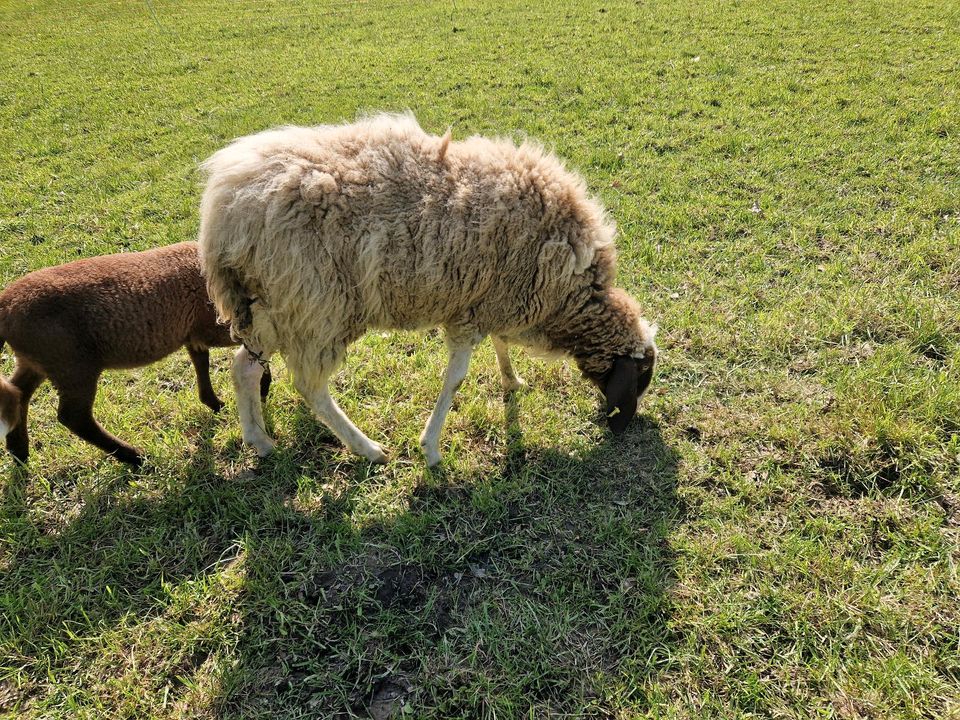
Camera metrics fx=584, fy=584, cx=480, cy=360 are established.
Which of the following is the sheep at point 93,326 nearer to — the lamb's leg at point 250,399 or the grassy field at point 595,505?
the lamb's leg at point 250,399

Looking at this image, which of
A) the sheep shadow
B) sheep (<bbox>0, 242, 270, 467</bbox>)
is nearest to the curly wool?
sheep (<bbox>0, 242, 270, 467</bbox>)

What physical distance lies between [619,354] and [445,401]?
1127 millimetres

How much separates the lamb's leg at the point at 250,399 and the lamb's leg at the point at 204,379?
0.43 meters

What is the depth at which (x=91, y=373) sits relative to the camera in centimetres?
324

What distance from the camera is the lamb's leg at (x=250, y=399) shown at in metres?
3.53

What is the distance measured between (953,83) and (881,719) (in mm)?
8623

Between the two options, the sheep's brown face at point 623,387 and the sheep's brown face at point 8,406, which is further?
the sheep's brown face at point 623,387

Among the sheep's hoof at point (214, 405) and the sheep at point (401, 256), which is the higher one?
the sheep at point (401, 256)

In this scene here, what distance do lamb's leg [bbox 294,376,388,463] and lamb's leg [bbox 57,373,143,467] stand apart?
1.11m

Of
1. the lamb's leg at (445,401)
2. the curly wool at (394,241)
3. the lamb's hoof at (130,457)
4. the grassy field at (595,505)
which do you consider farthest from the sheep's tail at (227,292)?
the lamb's leg at (445,401)

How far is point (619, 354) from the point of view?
3.66 meters

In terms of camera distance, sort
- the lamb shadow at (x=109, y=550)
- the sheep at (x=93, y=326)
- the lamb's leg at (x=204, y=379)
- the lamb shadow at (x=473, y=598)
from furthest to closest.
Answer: the lamb's leg at (x=204, y=379) < the sheep at (x=93, y=326) < the lamb shadow at (x=109, y=550) < the lamb shadow at (x=473, y=598)

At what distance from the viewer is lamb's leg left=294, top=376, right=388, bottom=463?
340 cm

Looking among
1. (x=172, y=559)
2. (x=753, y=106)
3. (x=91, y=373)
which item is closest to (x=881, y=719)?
(x=172, y=559)
